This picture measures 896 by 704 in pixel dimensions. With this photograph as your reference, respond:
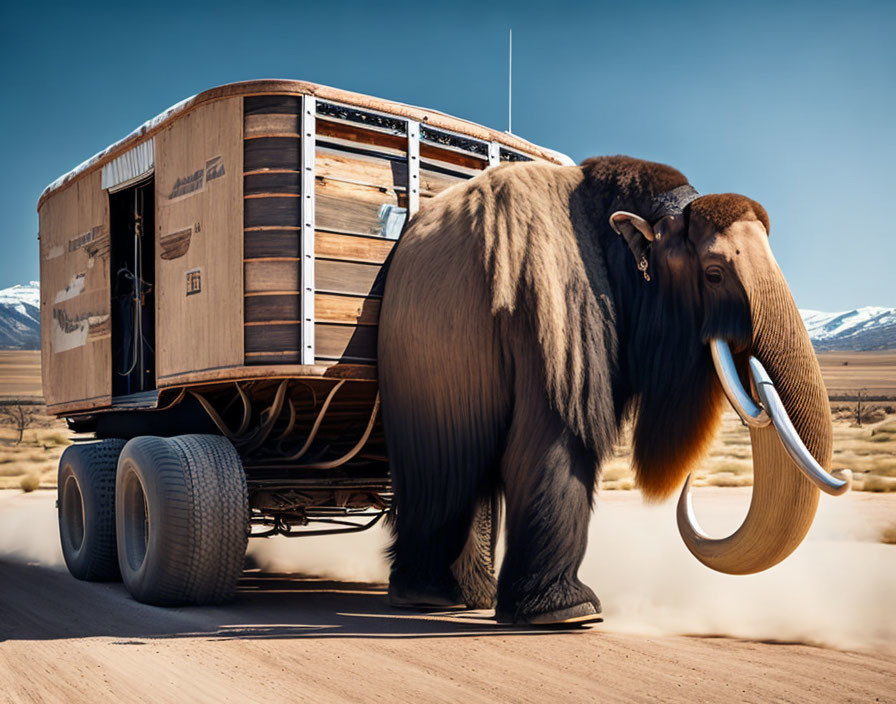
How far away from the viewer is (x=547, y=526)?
595cm

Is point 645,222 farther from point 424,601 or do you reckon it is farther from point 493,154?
point 424,601

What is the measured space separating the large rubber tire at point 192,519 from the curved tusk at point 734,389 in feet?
10.4

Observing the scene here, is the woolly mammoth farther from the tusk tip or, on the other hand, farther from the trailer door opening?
the trailer door opening

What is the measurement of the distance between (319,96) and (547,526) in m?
3.19

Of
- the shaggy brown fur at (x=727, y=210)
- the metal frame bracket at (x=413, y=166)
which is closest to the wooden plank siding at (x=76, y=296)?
the metal frame bracket at (x=413, y=166)

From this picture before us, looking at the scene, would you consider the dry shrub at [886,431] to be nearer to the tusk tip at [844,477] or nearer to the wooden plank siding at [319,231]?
the wooden plank siding at [319,231]

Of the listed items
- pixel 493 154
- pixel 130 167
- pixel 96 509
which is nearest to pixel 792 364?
pixel 493 154

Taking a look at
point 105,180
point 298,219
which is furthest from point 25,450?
point 298,219

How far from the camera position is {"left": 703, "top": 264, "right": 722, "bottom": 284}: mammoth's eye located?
19.8ft

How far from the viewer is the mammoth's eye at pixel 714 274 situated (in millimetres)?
6043

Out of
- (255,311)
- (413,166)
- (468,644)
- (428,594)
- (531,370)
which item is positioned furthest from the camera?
(413,166)

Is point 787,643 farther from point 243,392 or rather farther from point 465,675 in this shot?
point 243,392

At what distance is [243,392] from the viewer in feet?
24.4

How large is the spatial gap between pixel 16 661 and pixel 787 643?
12.9ft
